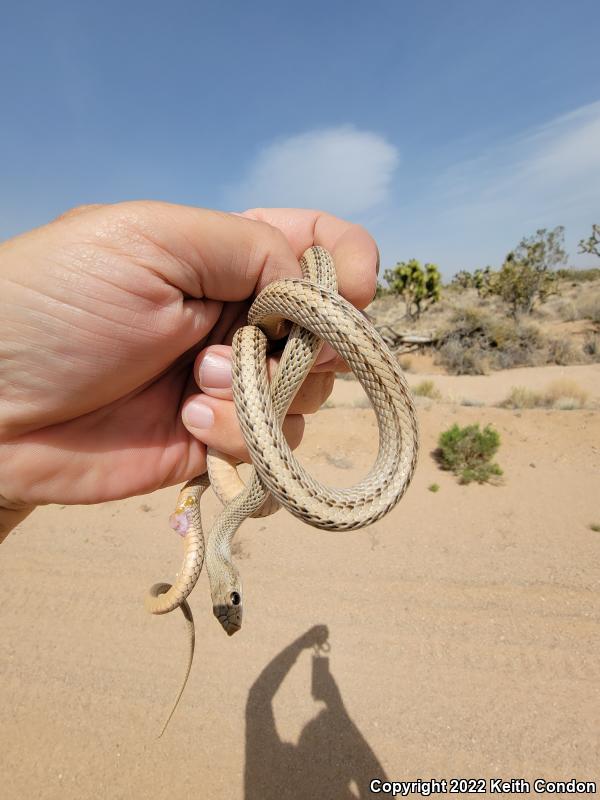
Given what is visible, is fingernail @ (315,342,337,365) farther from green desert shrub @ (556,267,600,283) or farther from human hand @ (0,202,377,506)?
green desert shrub @ (556,267,600,283)

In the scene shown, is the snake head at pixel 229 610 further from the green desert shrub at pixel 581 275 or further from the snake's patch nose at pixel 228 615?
the green desert shrub at pixel 581 275

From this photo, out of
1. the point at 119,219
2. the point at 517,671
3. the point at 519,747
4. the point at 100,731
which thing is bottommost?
the point at 100,731

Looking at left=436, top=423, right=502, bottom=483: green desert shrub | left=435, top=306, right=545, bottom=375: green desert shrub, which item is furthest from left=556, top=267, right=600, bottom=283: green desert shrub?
left=436, top=423, right=502, bottom=483: green desert shrub

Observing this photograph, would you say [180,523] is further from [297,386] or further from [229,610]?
[297,386]

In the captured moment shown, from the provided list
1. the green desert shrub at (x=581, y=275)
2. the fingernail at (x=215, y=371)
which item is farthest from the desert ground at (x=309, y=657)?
the green desert shrub at (x=581, y=275)

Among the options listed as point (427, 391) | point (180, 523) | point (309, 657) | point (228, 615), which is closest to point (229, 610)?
point (228, 615)

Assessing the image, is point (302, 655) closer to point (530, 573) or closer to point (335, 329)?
point (530, 573)

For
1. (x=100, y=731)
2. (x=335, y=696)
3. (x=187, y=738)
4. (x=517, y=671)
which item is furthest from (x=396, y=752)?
(x=100, y=731)

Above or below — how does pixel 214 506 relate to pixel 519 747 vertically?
above
